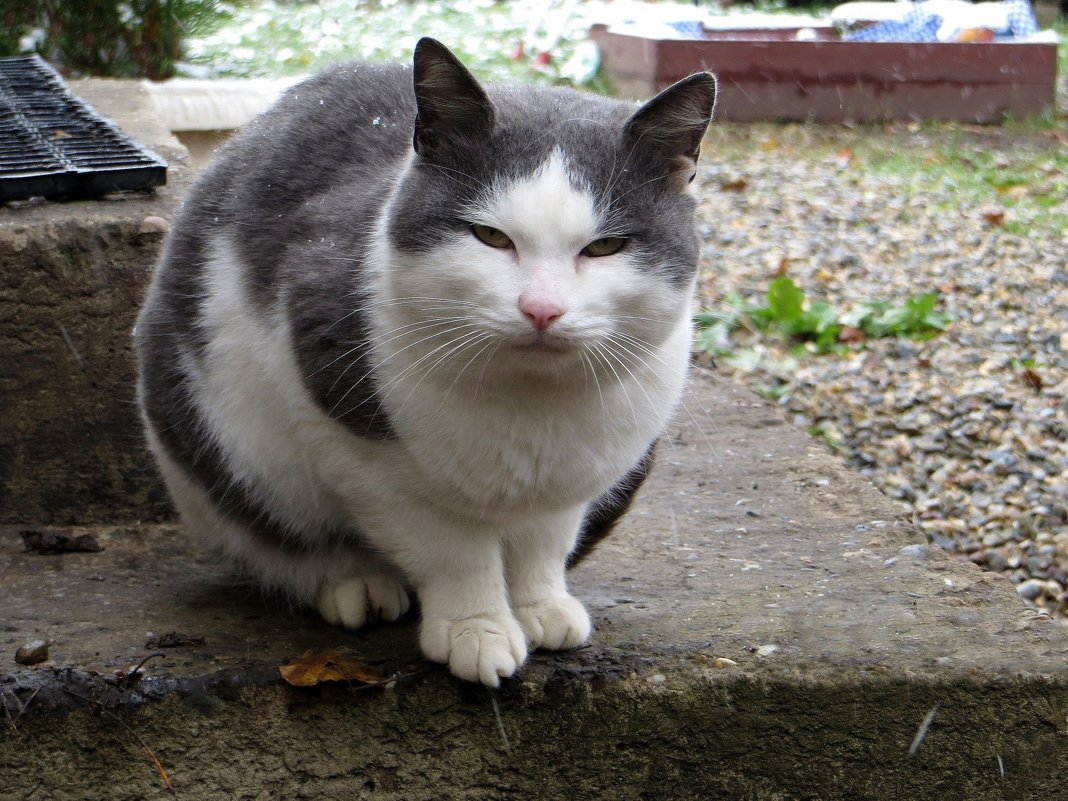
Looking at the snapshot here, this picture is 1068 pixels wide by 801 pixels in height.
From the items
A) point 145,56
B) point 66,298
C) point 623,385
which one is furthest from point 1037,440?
point 145,56

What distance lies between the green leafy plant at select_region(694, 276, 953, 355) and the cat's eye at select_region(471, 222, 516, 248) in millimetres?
2651

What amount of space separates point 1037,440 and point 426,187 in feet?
7.88

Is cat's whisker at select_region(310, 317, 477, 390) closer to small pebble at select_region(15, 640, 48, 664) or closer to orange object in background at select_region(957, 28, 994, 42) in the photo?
small pebble at select_region(15, 640, 48, 664)

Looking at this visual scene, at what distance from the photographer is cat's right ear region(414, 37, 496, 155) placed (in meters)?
1.74

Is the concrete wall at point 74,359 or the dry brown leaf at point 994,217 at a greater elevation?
the concrete wall at point 74,359

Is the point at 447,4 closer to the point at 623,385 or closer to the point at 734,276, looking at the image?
the point at 734,276

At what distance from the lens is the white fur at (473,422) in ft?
5.51

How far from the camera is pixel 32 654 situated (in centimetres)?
191

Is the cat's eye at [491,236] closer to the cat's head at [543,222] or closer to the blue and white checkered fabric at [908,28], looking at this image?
the cat's head at [543,222]

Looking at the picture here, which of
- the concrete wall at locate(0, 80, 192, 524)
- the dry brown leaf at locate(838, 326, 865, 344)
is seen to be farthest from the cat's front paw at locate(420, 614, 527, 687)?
the dry brown leaf at locate(838, 326, 865, 344)

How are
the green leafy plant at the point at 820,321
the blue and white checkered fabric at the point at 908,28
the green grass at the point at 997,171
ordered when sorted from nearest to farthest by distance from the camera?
the green leafy plant at the point at 820,321, the green grass at the point at 997,171, the blue and white checkered fabric at the point at 908,28

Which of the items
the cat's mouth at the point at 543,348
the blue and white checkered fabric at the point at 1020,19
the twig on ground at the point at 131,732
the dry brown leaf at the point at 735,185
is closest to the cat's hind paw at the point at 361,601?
the twig on ground at the point at 131,732

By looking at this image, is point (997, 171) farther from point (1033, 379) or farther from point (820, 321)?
point (1033, 379)

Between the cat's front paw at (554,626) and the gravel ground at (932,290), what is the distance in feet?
4.53
